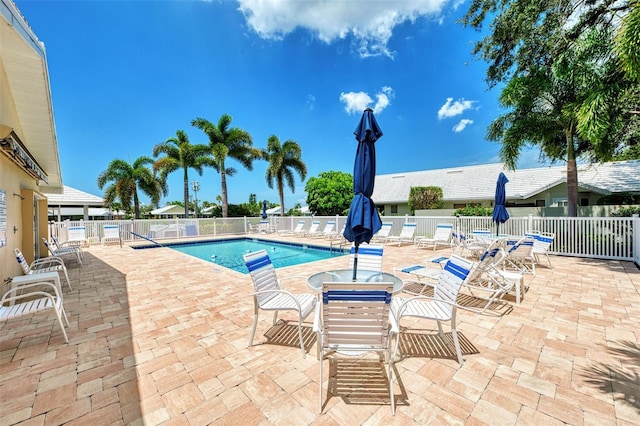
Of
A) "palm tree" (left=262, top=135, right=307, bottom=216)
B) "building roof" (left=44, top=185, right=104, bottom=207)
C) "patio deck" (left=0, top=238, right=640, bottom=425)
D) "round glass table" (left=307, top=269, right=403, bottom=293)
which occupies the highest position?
"palm tree" (left=262, top=135, right=307, bottom=216)

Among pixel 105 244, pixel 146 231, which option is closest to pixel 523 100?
pixel 146 231

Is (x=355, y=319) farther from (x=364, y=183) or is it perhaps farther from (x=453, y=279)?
(x=364, y=183)

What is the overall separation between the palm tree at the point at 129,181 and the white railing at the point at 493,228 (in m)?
8.61

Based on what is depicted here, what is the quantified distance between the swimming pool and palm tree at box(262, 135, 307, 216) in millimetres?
8689

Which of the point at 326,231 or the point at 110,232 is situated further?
the point at 326,231

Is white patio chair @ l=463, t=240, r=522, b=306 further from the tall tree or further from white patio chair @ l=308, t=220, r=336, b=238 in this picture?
white patio chair @ l=308, t=220, r=336, b=238

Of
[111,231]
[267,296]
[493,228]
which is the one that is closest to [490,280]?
[267,296]

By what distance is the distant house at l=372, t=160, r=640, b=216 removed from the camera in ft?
49.7

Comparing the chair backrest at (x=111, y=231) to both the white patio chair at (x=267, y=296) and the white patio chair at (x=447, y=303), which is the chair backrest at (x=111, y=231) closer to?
the white patio chair at (x=267, y=296)

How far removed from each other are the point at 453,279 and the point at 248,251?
10401mm

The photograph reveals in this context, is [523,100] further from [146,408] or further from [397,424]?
[146,408]

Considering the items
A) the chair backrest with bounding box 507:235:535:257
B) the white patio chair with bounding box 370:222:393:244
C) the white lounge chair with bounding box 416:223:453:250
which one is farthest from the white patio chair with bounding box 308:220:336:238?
the chair backrest with bounding box 507:235:535:257

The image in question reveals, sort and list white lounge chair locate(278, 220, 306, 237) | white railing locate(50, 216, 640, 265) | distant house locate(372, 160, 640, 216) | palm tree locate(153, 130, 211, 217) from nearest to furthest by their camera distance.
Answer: white railing locate(50, 216, 640, 265) → distant house locate(372, 160, 640, 216) → white lounge chair locate(278, 220, 306, 237) → palm tree locate(153, 130, 211, 217)

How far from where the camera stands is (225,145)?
19359mm
